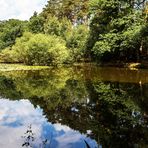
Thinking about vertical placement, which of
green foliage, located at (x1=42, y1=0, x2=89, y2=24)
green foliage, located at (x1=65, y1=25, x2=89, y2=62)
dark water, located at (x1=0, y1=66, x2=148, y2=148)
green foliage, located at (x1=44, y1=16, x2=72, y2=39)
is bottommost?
dark water, located at (x1=0, y1=66, x2=148, y2=148)

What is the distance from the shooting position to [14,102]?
24.9 meters

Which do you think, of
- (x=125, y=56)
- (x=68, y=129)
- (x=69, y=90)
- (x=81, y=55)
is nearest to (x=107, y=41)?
(x=125, y=56)

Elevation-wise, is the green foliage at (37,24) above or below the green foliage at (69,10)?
below

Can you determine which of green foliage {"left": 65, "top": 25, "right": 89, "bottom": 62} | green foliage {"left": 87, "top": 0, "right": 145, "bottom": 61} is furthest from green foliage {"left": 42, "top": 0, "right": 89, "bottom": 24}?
green foliage {"left": 87, "top": 0, "right": 145, "bottom": 61}

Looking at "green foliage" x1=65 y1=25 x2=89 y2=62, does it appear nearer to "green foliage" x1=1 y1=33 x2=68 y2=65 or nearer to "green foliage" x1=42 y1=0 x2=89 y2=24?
"green foliage" x1=1 y1=33 x2=68 y2=65

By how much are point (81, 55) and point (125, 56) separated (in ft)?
47.1

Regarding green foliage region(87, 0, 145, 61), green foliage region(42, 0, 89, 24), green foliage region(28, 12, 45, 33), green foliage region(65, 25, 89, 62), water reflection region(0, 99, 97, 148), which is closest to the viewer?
water reflection region(0, 99, 97, 148)

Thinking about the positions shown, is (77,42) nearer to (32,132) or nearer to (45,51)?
(45,51)

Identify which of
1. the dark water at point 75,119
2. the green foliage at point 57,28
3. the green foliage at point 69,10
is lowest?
the dark water at point 75,119

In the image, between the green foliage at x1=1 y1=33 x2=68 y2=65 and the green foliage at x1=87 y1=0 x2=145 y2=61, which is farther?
the green foliage at x1=1 y1=33 x2=68 y2=65

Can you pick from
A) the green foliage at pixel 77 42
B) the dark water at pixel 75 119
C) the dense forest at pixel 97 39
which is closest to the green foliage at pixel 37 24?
the dense forest at pixel 97 39

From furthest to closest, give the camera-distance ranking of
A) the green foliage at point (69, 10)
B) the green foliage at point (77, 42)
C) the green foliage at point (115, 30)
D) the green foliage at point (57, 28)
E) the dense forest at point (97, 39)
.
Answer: the green foliage at point (69, 10) < the green foliage at point (57, 28) < the green foliage at point (77, 42) < the dense forest at point (97, 39) < the green foliage at point (115, 30)

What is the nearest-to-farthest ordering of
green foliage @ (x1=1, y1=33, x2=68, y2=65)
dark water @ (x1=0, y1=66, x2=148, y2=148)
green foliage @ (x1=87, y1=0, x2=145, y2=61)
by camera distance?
1. dark water @ (x1=0, y1=66, x2=148, y2=148)
2. green foliage @ (x1=87, y1=0, x2=145, y2=61)
3. green foliage @ (x1=1, y1=33, x2=68, y2=65)

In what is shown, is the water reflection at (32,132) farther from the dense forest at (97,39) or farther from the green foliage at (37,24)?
the green foliage at (37,24)
